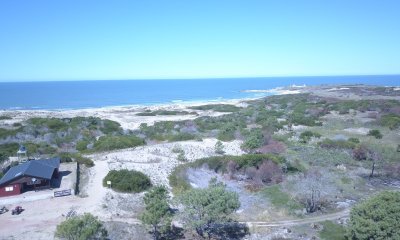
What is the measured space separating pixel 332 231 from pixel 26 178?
21329 millimetres

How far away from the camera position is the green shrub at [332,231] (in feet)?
62.9

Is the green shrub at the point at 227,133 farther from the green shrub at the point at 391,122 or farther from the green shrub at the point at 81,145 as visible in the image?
the green shrub at the point at 391,122

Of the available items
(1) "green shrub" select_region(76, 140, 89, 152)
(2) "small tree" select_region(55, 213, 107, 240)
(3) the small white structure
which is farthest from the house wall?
(1) "green shrub" select_region(76, 140, 89, 152)

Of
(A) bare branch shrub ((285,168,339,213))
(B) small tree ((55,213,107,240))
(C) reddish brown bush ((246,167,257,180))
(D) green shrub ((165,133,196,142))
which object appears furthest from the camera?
(D) green shrub ((165,133,196,142))

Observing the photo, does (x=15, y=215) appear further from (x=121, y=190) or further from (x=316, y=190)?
(x=316, y=190)

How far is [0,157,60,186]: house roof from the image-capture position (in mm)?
25047

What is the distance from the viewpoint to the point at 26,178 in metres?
25.3

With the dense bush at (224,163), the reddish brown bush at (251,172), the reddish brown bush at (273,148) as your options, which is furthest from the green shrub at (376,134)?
the reddish brown bush at (251,172)

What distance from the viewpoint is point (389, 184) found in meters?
28.7

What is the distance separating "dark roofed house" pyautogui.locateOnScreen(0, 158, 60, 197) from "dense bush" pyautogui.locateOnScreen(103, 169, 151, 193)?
172 inches

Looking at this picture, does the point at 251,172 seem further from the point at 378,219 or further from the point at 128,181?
the point at 378,219

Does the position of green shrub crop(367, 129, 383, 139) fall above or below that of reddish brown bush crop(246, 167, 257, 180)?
above

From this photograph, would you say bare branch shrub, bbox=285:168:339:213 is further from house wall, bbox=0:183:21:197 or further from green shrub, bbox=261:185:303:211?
house wall, bbox=0:183:21:197

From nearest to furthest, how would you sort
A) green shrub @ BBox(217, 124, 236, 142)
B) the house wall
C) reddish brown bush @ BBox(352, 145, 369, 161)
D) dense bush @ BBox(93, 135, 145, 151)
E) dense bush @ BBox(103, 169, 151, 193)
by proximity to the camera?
1. the house wall
2. dense bush @ BBox(103, 169, 151, 193)
3. reddish brown bush @ BBox(352, 145, 369, 161)
4. dense bush @ BBox(93, 135, 145, 151)
5. green shrub @ BBox(217, 124, 236, 142)
